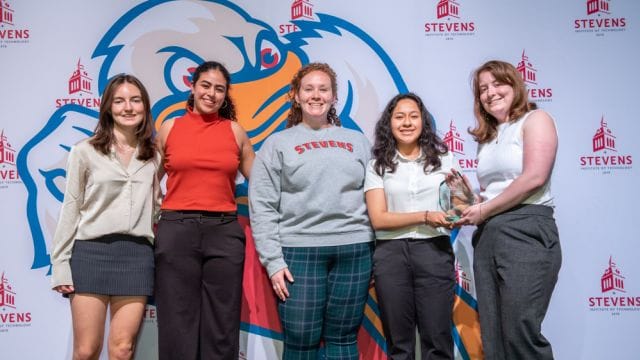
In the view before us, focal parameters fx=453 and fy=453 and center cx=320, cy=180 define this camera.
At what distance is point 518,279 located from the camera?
1.92m

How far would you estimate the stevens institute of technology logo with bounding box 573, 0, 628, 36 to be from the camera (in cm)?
274

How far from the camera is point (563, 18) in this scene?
2.74 meters

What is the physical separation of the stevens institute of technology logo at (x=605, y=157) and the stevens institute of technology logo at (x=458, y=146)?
66 cm

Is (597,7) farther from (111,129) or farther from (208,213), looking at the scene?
(111,129)

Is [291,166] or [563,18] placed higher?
[563,18]

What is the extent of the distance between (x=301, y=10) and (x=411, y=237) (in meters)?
1.50

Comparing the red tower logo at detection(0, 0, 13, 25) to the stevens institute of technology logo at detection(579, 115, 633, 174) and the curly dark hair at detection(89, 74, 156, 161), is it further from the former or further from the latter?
the stevens institute of technology logo at detection(579, 115, 633, 174)

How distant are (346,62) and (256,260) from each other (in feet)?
4.21

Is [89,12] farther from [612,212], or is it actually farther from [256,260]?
[612,212]

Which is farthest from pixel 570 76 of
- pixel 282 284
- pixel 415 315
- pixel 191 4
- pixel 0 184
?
pixel 0 184

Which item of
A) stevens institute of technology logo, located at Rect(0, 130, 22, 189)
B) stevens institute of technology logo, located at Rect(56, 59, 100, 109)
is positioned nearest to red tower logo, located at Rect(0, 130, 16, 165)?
stevens institute of technology logo, located at Rect(0, 130, 22, 189)

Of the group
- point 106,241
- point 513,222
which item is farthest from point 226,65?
point 513,222

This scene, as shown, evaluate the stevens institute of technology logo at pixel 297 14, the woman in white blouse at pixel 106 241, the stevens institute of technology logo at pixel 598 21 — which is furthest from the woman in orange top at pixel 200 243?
the stevens institute of technology logo at pixel 598 21

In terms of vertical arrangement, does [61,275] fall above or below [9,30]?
below
